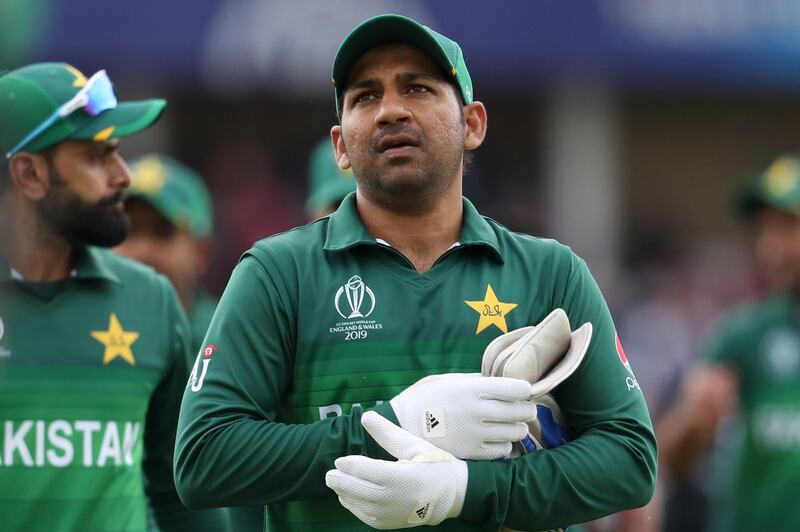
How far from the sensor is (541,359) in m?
3.40

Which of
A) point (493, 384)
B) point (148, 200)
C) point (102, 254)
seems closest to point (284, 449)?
point (493, 384)

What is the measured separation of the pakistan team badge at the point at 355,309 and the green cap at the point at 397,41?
579 mm

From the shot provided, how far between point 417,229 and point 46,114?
1589 mm

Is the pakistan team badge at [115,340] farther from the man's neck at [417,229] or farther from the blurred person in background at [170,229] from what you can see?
the blurred person in background at [170,229]

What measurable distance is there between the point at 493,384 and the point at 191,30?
41.4 feet

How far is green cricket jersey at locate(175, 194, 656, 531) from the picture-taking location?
10.9 ft

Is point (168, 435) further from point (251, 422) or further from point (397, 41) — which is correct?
point (397, 41)

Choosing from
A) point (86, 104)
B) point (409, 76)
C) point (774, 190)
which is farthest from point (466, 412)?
point (774, 190)

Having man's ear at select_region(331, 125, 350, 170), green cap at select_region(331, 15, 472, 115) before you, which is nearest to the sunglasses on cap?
man's ear at select_region(331, 125, 350, 170)

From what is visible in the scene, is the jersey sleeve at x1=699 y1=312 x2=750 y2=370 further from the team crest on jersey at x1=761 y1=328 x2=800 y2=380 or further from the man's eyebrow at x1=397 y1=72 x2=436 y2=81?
the man's eyebrow at x1=397 y1=72 x2=436 y2=81

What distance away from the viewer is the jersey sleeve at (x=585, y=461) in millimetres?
3309

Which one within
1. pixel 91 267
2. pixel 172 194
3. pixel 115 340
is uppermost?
pixel 91 267

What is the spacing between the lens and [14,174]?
4.67 meters

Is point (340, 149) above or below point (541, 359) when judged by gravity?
above
